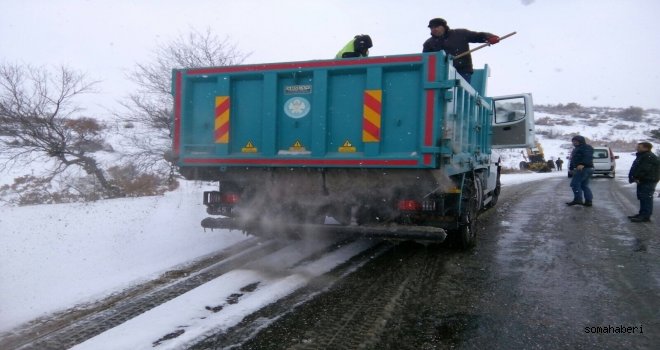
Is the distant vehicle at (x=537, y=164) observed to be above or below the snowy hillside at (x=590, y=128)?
below

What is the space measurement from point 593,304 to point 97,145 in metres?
13.1

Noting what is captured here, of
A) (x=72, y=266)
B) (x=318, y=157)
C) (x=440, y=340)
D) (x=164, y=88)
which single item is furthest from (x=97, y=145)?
(x=440, y=340)

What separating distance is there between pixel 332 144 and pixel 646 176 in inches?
265

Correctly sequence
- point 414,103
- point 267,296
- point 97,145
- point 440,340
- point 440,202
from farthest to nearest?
point 97,145 < point 440,202 < point 414,103 < point 267,296 < point 440,340

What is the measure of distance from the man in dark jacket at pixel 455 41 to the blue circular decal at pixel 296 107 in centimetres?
317

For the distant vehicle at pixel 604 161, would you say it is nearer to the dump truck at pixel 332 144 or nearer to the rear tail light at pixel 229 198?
the dump truck at pixel 332 144

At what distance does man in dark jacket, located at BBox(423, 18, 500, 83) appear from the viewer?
731 cm

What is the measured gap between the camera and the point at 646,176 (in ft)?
28.1

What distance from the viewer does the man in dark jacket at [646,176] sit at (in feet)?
27.9

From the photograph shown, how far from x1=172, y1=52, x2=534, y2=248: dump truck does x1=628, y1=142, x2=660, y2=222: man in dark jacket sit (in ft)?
15.7

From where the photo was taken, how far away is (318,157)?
5.00m

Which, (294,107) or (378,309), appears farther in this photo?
(294,107)

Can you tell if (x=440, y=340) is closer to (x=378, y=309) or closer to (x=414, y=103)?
(x=378, y=309)

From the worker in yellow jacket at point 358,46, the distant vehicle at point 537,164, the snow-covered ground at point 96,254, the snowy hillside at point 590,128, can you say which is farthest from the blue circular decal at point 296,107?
the snowy hillside at point 590,128
